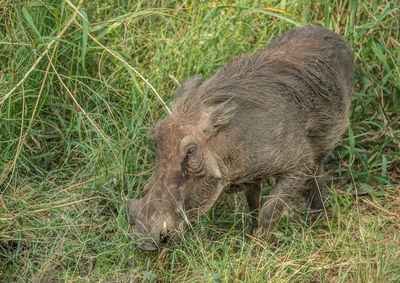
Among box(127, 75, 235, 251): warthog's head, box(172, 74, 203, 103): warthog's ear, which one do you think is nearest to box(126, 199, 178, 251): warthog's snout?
box(127, 75, 235, 251): warthog's head

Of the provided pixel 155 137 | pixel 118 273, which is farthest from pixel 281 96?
pixel 118 273

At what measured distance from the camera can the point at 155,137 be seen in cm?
340

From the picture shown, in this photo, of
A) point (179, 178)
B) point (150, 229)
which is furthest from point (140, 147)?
point (150, 229)

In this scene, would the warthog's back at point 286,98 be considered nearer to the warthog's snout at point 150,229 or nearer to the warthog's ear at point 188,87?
the warthog's ear at point 188,87

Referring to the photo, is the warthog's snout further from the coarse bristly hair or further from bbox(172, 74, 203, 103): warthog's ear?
bbox(172, 74, 203, 103): warthog's ear

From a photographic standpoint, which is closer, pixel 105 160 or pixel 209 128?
pixel 209 128

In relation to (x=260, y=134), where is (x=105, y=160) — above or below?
below

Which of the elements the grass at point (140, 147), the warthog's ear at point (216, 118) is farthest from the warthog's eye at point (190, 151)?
the grass at point (140, 147)

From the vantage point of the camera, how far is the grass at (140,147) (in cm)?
331

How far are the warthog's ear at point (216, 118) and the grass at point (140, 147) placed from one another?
0.31 metres

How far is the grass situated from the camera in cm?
331

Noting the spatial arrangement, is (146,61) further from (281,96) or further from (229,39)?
(281,96)

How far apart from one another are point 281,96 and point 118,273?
1.34m

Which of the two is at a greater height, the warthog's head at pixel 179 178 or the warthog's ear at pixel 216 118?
the warthog's ear at pixel 216 118
